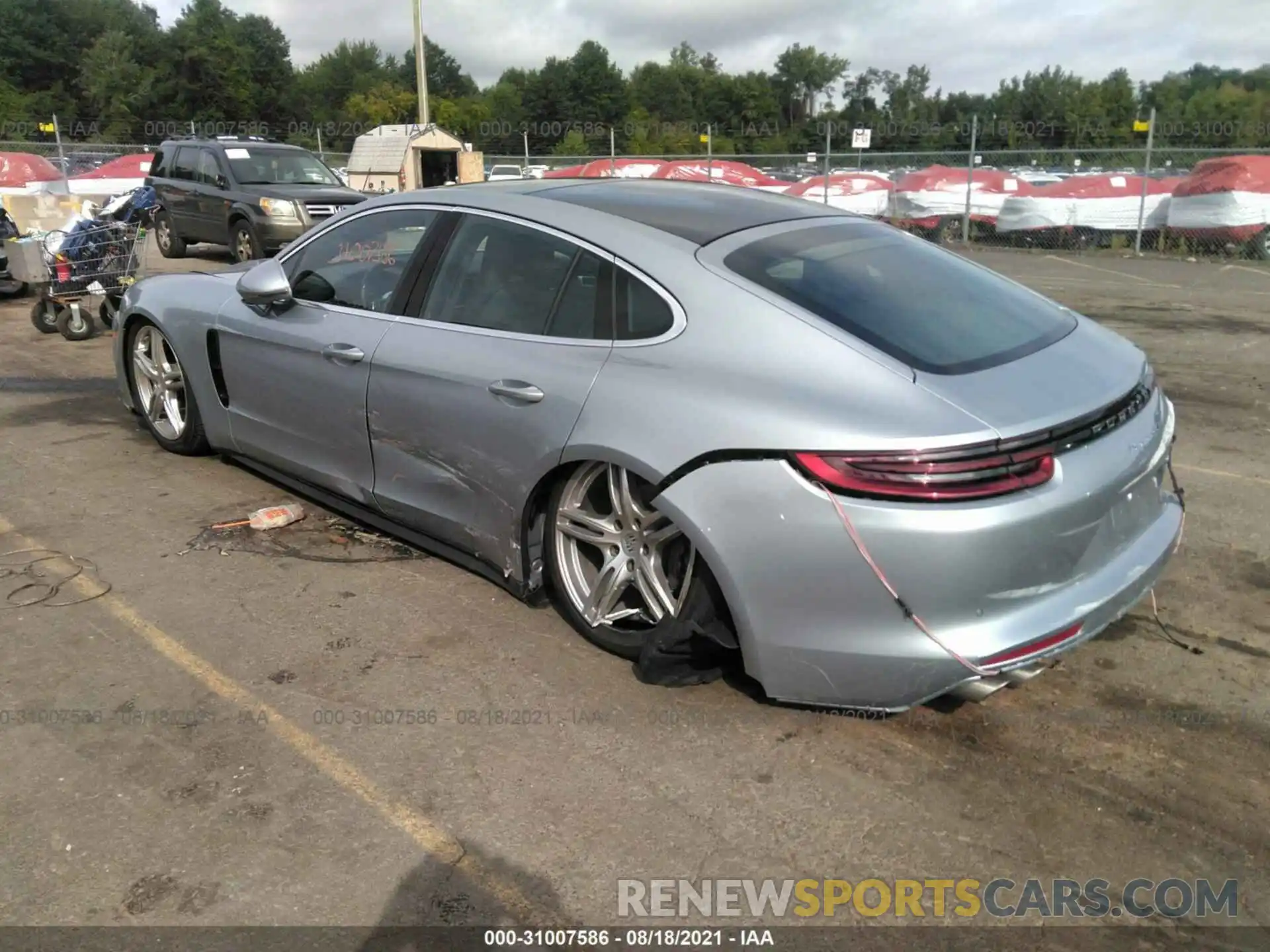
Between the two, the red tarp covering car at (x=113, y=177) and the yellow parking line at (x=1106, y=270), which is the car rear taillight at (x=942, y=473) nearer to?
the yellow parking line at (x=1106, y=270)

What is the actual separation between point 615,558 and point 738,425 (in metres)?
0.77

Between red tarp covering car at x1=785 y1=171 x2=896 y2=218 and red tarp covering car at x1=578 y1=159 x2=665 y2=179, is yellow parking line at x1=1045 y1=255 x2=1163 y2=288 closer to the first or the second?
red tarp covering car at x1=785 y1=171 x2=896 y2=218

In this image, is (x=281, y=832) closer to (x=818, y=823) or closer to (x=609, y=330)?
(x=818, y=823)

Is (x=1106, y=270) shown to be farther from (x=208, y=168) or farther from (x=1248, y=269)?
(x=208, y=168)

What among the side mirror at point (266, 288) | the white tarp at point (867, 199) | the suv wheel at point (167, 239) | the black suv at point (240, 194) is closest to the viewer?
the side mirror at point (266, 288)

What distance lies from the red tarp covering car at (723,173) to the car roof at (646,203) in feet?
62.2

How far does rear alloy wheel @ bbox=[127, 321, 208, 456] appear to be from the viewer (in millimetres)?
5539

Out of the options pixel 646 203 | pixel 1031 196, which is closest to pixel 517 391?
pixel 646 203

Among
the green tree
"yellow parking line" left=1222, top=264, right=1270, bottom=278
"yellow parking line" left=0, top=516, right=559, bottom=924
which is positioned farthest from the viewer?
the green tree

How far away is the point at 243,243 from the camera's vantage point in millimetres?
13594

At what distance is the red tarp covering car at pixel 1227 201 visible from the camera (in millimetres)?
17000

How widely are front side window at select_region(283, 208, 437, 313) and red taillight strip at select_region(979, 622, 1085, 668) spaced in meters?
2.76

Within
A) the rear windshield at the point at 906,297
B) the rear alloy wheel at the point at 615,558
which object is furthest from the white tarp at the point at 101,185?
the rear windshield at the point at 906,297

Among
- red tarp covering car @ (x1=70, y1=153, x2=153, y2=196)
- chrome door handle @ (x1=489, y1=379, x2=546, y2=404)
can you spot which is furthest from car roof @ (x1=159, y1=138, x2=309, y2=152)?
chrome door handle @ (x1=489, y1=379, x2=546, y2=404)
